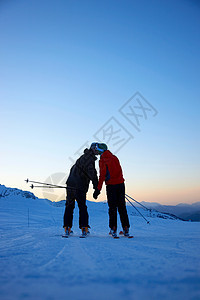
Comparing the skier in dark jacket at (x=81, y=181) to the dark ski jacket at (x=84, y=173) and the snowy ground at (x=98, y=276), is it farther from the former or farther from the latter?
the snowy ground at (x=98, y=276)

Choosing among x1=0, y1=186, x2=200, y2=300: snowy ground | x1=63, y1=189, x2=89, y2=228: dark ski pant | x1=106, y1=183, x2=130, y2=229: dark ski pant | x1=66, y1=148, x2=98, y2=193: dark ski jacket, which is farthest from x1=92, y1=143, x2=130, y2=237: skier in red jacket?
x1=0, y1=186, x2=200, y2=300: snowy ground

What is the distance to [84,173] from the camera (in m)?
4.59

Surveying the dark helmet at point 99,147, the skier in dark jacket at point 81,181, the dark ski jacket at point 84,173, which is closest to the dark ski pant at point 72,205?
the skier in dark jacket at point 81,181

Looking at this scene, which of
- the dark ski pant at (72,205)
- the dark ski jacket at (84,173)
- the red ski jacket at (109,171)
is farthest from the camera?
the dark ski jacket at (84,173)

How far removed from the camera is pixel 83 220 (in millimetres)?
4223

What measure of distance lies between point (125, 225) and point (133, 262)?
8.15ft

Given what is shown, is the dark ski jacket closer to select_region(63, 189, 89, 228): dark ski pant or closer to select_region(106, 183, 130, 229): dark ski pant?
select_region(63, 189, 89, 228): dark ski pant

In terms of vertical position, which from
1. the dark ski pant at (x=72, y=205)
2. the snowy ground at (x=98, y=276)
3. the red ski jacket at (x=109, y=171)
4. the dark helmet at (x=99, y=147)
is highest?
the dark helmet at (x=99, y=147)

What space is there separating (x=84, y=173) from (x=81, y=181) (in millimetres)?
191

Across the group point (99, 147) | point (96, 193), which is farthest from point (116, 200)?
point (99, 147)

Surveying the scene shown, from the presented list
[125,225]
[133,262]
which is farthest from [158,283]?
[125,225]

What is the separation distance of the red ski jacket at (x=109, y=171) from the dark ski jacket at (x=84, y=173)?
182mm

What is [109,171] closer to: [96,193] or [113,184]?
[113,184]

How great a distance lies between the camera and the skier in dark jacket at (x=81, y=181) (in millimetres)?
4434
